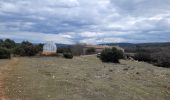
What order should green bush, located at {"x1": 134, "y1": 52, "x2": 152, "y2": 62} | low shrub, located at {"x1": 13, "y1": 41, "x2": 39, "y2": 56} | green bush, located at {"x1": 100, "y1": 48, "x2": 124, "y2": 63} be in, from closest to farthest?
green bush, located at {"x1": 100, "y1": 48, "x2": 124, "y2": 63}, green bush, located at {"x1": 134, "y1": 52, "x2": 152, "y2": 62}, low shrub, located at {"x1": 13, "y1": 41, "x2": 39, "y2": 56}

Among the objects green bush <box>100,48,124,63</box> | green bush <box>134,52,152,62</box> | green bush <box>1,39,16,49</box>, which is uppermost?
green bush <box>1,39,16,49</box>

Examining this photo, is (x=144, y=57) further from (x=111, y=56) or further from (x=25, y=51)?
(x=25, y=51)

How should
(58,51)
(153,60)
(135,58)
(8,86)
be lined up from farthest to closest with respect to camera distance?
(58,51), (135,58), (153,60), (8,86)

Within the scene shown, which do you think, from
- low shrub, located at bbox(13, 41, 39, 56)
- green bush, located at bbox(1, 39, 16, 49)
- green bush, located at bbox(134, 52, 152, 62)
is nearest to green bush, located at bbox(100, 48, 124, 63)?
green bush, located at bbox(134, 52, 152, 62)

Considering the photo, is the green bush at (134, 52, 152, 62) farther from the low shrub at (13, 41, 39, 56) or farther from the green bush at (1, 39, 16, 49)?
the green bush at (1, 39, 16, 49)

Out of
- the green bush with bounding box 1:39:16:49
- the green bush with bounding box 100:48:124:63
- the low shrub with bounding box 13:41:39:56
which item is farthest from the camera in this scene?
the green bush with bounding box 1:39:16:49

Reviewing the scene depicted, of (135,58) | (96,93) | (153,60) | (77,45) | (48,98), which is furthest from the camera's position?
(77,45)

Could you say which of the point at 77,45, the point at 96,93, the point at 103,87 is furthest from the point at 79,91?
the point at 77,45

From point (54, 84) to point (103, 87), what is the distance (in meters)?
2.84

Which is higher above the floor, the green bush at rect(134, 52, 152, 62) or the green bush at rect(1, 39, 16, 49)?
the green bush at rect(1, 39, 16, 49)

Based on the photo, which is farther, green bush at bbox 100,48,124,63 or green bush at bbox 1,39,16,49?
green bush at bbox 1,39,16,49

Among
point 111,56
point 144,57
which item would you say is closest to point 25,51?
point 111,56

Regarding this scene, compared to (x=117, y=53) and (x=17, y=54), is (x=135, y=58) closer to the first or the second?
(x=117, y=53)

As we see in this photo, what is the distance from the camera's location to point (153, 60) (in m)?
81.2
